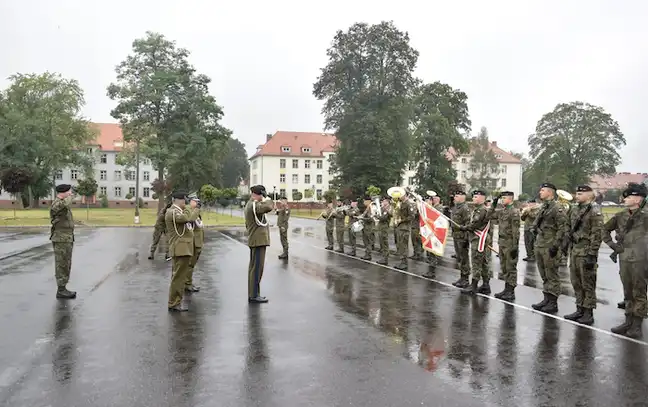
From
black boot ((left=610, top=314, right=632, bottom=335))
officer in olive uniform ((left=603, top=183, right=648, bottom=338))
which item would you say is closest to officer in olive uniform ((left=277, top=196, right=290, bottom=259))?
officer in olive uniform ((left=603, top=183, right=648, bottom=338))

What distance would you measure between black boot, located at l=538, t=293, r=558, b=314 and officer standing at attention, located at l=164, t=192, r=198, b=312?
570cm

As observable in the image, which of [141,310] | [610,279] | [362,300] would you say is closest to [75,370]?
[141,310]

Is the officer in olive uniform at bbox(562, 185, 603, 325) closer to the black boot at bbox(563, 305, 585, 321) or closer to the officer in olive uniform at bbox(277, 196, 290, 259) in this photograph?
the black boot at bbox(563, 305, 585, 321)

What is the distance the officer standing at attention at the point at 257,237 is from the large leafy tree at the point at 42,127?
194ft

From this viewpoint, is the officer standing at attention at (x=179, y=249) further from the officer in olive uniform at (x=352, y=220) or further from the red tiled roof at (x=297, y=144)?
the red tiled roof at (x=297, y=144)

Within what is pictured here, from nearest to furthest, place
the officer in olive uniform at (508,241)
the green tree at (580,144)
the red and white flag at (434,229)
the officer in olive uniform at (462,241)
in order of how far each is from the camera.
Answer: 1. the officer in olive uniform at (508,241)
2. the officer in olive uniform at (462,241)
3. the red and white flag at (434,229)
4. the green tree at (580,144)

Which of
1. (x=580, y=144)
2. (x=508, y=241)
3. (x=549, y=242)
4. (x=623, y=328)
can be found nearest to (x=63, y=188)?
(x=508, y=241)

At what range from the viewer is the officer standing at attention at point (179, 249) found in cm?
833

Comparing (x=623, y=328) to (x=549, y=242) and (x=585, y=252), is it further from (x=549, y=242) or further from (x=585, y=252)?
(x=549, y=242)

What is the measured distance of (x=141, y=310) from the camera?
8.31 m

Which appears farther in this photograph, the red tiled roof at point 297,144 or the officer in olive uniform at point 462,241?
the red tiled roof at point 297,144

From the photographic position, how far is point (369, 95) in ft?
153

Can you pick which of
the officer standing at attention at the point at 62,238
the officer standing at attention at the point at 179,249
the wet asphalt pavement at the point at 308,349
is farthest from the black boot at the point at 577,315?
the officer standing at attention at the point at 62,238

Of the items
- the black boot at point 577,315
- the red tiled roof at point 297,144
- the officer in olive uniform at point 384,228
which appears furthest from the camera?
the red tiled roof at point 297,144
